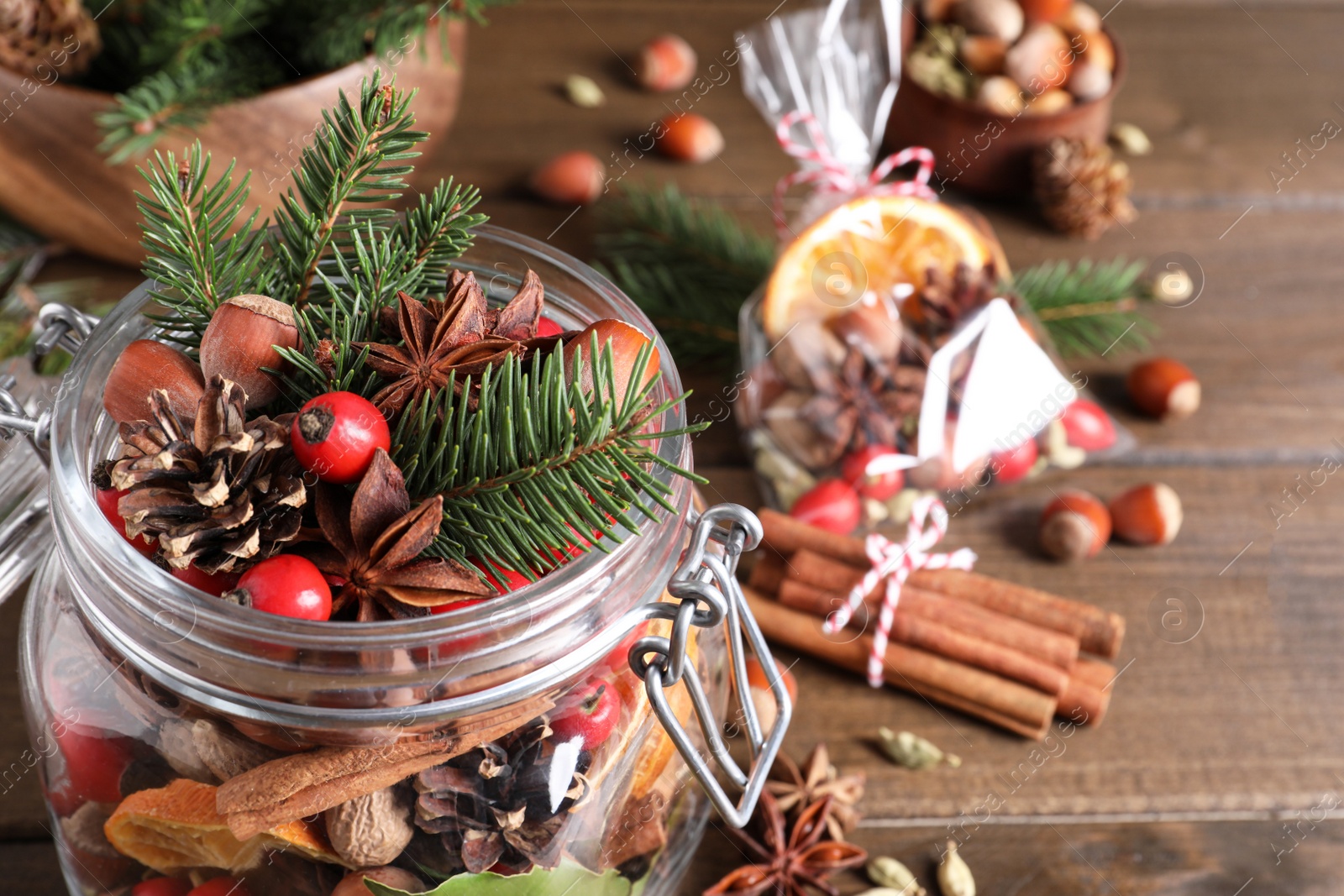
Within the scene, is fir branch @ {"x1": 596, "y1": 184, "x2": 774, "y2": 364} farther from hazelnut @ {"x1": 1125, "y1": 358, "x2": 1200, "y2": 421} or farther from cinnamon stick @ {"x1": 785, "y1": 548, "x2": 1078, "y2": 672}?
hazelnut @ {"x1": 1125, "y1": 358, "x2": 1200, "y2": 421}

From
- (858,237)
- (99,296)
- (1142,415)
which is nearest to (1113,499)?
(1142,415)

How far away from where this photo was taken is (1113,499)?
104 cm

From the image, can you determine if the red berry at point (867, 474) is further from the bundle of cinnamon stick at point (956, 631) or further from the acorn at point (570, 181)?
the acorn at point (570, 181)

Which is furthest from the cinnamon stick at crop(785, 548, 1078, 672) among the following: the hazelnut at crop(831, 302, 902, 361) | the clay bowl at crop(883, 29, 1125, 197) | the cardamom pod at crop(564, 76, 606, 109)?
the cardamom pod at crop(564, 76, 606, 109)

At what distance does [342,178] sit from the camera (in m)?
0.57

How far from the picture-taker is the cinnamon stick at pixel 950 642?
90 centimetres

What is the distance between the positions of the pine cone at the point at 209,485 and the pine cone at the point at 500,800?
0.15 m

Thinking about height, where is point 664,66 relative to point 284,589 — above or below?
below

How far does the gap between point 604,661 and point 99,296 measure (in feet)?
2.50

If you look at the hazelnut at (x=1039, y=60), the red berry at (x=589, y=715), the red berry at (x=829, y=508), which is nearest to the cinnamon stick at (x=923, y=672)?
the red berry at (x=829, y=508)

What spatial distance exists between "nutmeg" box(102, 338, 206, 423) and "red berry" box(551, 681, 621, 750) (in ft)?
0.77

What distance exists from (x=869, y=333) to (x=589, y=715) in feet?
1.86

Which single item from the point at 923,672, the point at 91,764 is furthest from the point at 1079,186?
the point at 91,764

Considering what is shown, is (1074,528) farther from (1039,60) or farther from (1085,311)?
(1039,60)
